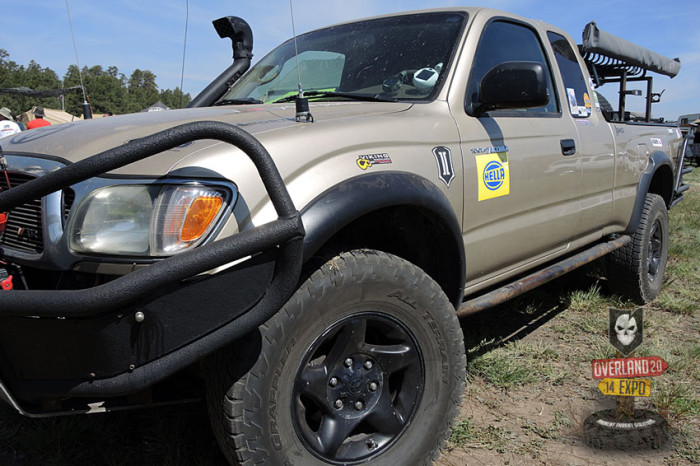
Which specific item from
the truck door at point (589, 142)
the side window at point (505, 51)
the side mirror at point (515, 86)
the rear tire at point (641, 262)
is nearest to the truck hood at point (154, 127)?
the side mirror at point (515, 86)

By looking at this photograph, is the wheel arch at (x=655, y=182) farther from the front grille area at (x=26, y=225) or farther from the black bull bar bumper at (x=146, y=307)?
the front grille area at (x=26, y=225)

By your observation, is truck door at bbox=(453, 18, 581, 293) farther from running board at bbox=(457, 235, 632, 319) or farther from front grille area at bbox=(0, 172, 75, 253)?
front grille area at bbox=(0, 172, 75, 253)

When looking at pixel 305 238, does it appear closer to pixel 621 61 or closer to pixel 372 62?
pixel 372 62

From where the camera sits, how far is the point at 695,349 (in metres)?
3.26

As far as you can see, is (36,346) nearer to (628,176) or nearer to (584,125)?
(584,125)

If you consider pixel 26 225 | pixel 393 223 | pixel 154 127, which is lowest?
pixel 393 223

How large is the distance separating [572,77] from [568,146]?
74cm

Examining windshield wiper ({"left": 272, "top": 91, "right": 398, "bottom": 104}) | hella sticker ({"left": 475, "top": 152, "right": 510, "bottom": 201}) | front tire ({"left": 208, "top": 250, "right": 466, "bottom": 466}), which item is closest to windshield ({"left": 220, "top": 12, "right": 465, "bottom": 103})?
windshield wiper ({"left": 272, "top": 91, "right": 398, "bottom": 104})

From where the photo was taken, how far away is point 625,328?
257 cm

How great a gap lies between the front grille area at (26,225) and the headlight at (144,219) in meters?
0.10

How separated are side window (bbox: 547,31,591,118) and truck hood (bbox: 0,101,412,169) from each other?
156 cm

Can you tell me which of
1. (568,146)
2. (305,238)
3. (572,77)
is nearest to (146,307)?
(305,238)

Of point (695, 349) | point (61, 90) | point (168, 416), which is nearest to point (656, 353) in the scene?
point (695, 349)

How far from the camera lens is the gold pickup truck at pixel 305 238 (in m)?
1.38
